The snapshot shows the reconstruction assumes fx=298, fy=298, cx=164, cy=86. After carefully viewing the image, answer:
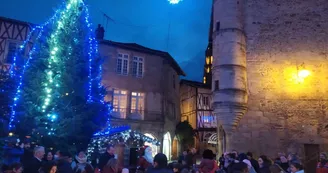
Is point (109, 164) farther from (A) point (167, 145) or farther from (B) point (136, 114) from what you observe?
(A) point (167, 145)

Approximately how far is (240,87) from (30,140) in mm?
8391

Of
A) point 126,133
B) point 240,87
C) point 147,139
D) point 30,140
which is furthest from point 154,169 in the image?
point 240,87

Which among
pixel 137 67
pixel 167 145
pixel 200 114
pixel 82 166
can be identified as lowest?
pixel 167 145

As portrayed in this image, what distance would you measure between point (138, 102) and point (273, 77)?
400 inches

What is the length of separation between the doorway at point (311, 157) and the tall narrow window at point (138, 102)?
1093 centimetres

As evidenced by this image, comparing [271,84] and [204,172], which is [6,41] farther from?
[204,172]

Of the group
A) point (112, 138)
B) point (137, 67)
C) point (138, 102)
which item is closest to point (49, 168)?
point (112, 138)

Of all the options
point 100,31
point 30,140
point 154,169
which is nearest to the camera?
point 154,169

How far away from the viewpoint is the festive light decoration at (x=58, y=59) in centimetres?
836

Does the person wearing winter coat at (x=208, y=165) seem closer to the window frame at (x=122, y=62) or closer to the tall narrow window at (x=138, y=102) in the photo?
the tall narrow window at (x=138, y=102)

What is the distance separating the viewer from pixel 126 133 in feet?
33.1

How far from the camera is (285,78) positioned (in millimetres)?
13086

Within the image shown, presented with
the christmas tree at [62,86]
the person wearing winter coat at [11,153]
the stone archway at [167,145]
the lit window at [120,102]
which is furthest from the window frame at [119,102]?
the person wearing winter coat at [11,153]

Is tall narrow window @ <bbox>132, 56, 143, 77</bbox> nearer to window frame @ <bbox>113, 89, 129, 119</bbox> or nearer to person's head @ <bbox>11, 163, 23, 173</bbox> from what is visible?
window frame @ <bbox>113, 89, 129, 119</bbox>
